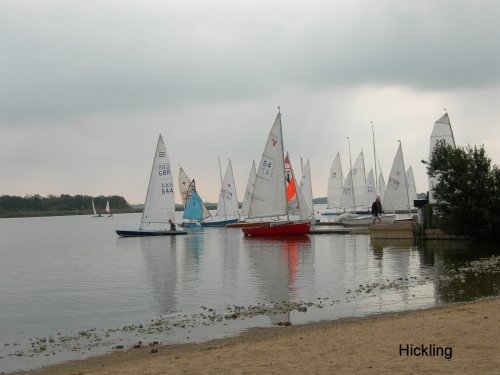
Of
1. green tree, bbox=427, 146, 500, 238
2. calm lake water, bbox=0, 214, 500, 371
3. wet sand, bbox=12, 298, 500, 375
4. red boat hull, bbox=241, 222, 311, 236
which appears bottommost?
calm lake water, bbox=0, 214, 500, 371

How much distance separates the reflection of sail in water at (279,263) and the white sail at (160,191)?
32.2 ft

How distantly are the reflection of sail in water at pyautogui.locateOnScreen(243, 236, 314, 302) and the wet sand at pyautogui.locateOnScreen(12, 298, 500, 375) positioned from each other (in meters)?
6.60

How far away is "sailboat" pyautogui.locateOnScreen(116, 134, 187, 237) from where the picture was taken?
5338 cm

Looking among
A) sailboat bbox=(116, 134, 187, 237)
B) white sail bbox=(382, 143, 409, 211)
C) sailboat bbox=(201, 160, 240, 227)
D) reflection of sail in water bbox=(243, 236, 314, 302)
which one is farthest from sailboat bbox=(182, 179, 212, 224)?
reflection of sail in water bbox=(243, 236, 314, 302)

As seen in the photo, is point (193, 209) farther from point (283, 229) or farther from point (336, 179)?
point (283, 229)

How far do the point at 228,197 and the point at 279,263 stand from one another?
1831 inches

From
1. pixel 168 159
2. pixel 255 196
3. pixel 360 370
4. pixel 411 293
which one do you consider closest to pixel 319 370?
pixel 360 370

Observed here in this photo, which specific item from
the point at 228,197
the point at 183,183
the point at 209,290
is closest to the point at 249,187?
the point at 228,197

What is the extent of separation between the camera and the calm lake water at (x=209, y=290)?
47.6ft

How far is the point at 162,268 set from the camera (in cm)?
2998

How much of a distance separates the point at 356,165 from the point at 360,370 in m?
67.2

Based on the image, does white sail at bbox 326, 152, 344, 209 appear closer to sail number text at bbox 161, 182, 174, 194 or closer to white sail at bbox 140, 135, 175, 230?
white sail at bbox 140, 135, 175, 230

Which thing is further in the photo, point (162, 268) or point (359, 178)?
point (359, 178)

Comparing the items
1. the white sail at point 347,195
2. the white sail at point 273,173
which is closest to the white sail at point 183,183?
the white sail at point 347,195
